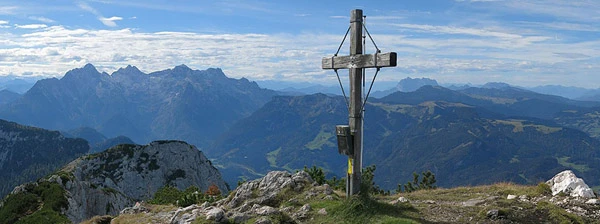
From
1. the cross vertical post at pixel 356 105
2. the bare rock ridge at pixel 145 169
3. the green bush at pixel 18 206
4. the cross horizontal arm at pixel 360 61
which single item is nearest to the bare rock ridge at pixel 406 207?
the cross vertical post at pixel 356 105

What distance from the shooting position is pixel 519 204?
55.2 feet

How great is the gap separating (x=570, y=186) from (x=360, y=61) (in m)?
11.1

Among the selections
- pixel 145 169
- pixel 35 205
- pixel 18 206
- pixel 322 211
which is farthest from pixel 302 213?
pixel 145 169

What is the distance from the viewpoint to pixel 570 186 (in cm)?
1894

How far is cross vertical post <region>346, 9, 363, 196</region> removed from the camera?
55.1 feet

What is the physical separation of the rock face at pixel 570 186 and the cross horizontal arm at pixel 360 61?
10.4m

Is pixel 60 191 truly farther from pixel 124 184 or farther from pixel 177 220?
pixel 124 184

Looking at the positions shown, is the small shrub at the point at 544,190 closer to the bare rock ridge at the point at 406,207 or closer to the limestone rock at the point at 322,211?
the bare rock ridge at the point at 406,207

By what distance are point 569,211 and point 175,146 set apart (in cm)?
14150

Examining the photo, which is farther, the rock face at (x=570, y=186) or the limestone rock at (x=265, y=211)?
the rock face at (x=570, y=186)

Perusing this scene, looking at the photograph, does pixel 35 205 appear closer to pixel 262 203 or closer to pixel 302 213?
pixel 262 203

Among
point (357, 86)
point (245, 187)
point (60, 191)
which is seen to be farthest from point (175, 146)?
point (357, 86)

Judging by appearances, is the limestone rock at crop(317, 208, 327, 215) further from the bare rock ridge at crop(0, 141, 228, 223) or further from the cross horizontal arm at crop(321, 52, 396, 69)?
the bare rock ridge at crop(0, 141, 228, 223)

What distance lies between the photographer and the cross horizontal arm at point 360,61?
15.2 meters
